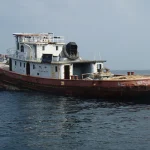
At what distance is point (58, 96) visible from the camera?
3828 centimetres

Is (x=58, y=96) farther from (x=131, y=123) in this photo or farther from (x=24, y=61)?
(x=131, y=123)

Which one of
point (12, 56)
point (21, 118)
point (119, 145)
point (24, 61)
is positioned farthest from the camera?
point (12, 56)

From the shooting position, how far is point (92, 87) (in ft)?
114

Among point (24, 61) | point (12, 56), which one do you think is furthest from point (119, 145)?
point (12, 56)

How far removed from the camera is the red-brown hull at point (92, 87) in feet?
106

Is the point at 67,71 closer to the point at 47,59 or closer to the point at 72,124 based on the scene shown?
the point at 47,59


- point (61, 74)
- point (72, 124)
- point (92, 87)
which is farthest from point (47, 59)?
point (72, 124)

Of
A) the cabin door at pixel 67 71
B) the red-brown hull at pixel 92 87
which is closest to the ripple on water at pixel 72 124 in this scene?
the red-brown hull at pixel 92 87

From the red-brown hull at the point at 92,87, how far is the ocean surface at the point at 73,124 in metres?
0.91

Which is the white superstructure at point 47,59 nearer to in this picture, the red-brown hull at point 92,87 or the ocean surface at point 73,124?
the red-brown hull at point 92,87

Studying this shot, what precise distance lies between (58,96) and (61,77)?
2.38 meters

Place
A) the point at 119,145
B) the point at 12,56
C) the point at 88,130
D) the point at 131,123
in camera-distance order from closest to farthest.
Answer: the point at 119,145 → the point at 88,130 → the point at 131,123 → the point at 12,56

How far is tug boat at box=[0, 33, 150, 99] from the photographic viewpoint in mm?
33188

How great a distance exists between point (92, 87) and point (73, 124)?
1029cm
